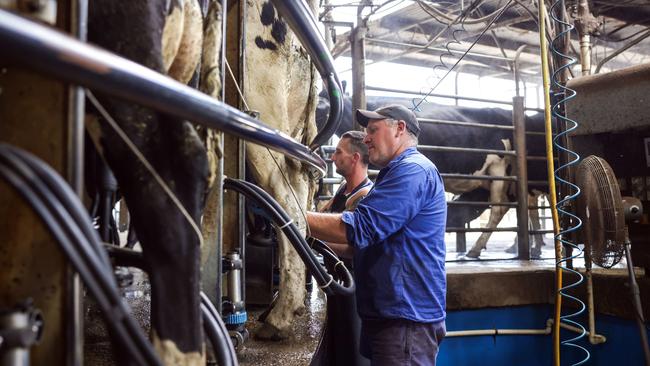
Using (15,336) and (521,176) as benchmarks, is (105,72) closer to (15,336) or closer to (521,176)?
(15,336)

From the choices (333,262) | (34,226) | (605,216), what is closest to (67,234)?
(34,226)

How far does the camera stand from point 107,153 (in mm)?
1027

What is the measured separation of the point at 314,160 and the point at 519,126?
5142 millimetres

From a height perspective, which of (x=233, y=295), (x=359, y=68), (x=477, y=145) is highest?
(x=359, y=68)

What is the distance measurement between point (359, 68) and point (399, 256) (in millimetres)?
3293

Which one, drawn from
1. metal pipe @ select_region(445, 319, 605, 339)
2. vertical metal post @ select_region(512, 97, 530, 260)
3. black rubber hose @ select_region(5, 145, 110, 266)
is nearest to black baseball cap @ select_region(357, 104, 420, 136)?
metal pipe @ select_region(445, 319, 605, 339)

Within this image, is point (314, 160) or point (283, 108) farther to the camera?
point (283, 108)

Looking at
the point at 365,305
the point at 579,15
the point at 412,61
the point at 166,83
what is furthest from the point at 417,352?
the point at 412,61

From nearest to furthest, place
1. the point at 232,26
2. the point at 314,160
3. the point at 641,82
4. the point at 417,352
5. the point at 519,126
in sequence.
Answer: the point at 314,160 → the point at 232,26 → the point at 417,352 → the point at 641,82 → the point at 519,126

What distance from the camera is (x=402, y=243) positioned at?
8.41 ft

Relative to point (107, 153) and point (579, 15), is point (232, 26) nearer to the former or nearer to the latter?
point (107, 153)

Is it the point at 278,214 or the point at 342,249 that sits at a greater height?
the point at 278,214

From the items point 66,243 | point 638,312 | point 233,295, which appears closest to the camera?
point 66,243

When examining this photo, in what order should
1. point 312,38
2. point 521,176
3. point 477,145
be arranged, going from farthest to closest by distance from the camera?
point 477,145, point 521,176, point 312,38
